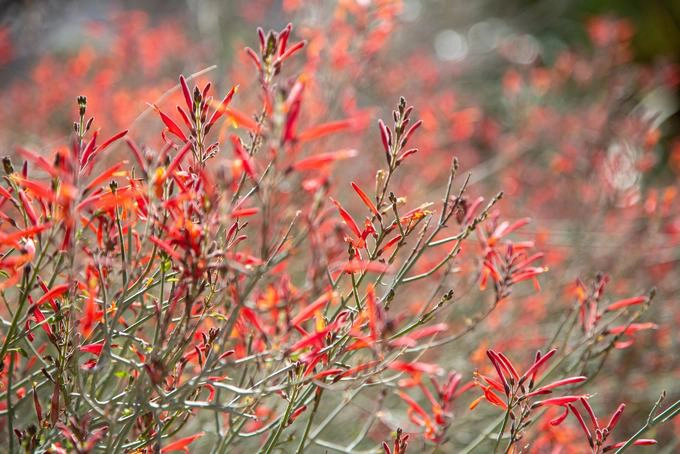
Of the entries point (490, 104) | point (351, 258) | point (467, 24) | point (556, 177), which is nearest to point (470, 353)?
point (351, 258)

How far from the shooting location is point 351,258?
1.78 m

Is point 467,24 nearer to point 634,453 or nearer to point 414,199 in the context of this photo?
point 414,199

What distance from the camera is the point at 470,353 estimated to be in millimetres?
3781

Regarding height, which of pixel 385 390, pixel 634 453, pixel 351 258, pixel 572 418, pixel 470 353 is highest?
pixel 351 258

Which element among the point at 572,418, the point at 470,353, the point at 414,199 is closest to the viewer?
the point at 470,353

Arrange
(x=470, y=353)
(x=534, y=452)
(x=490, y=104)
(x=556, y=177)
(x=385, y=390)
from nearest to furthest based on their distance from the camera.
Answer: (x=385, y=390)
(x=534, y=452)
(x=470, y=353)
(x=556, y=177)
(x=490, y=104)

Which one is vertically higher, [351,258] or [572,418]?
[351,258]

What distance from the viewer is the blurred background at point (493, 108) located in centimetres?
418

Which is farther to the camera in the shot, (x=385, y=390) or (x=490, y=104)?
(x=490, y=104)

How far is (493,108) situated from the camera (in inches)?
402

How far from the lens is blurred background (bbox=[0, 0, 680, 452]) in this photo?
4184mm

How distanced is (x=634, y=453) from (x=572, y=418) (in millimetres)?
588

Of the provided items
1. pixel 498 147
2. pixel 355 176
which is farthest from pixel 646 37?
pixel 355 176

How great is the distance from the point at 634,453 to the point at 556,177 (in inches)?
125
